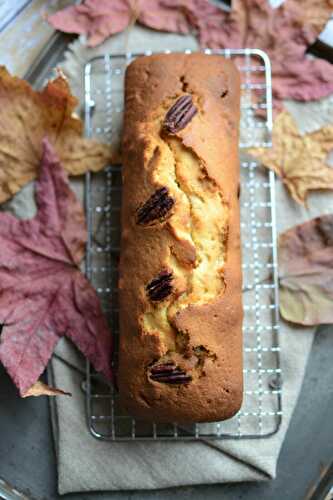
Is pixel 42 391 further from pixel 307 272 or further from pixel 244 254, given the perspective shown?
pixel 307 272

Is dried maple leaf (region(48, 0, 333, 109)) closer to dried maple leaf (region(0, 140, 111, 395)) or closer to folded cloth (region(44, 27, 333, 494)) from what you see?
dried maple leaf (region(0, 140, 111, 395))

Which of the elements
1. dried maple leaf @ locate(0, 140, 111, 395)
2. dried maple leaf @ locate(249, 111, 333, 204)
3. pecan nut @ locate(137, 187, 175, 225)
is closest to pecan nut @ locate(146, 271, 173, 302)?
pecan nut @ locate(137, 187, 175, 225)

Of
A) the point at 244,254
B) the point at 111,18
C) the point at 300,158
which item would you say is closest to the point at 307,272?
the point at 244,254

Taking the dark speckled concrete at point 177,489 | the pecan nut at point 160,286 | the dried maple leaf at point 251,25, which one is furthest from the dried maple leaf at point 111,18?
the dark speckled concrete at point 177,489

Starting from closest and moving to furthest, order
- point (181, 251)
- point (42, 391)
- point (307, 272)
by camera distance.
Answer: point (181, 251)
point (42, 391)
point (307, 272)

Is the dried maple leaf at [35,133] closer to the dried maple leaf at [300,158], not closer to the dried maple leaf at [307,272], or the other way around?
the dried maple leaf at [300,158]
